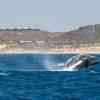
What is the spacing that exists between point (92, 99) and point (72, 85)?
9.76 meters

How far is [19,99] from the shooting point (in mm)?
40000

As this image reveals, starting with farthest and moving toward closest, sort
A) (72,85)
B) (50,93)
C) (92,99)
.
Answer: (72,85)
(50,93)
(92,99)

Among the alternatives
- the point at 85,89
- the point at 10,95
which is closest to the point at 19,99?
the point at 10,95

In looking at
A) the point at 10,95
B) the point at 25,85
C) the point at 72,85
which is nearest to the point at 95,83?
the point at 72,85

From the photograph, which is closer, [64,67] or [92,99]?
[92,99]

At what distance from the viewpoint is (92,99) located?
39.8 metres

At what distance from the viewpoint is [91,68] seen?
75.9 m

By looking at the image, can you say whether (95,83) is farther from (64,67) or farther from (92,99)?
(64,67)

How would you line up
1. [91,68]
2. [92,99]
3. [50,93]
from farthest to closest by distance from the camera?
[91,68]
[50,93]
[92,99]

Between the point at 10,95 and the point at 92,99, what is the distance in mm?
5539

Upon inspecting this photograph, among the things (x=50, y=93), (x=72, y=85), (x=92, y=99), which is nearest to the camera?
(x=92, y=99)

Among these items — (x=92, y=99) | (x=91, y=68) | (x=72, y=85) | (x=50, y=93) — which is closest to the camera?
(x=92, y=99)

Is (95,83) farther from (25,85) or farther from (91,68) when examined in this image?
(91,68)

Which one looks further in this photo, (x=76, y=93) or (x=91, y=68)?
(x=91, y=68)
